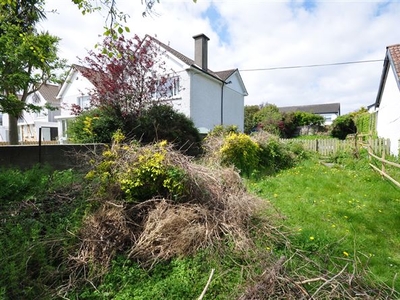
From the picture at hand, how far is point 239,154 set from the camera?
338 inches

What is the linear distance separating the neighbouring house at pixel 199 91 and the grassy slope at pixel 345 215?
811cm

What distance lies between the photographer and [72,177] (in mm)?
4723

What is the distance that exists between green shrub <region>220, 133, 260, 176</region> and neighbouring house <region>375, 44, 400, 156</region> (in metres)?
6.72

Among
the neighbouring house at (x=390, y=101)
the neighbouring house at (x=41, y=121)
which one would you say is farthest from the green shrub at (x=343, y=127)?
the neighbouring house at (x=41, y=121)

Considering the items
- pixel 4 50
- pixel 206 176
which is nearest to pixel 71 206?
pixel 206 176

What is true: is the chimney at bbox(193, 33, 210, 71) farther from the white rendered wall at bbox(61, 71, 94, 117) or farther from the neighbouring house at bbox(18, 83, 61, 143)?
the neighbouring house at bbox(18, 83, 61, 143)

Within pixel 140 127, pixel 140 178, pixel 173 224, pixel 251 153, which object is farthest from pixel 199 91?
pixel 173 224

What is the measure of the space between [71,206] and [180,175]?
5.99ft

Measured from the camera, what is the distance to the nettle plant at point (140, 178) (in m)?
3.85

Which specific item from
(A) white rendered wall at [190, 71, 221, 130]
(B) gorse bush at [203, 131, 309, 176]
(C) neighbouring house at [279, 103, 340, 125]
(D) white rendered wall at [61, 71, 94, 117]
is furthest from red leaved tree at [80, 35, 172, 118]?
(C) neighbouring house at [279, 103, 340, 125]

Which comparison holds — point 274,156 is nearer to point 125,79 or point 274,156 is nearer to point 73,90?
point 125,79

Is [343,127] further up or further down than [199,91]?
further down

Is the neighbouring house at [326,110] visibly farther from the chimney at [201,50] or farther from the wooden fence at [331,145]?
the chimney at [201,50]

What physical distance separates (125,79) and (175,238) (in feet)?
28.6
